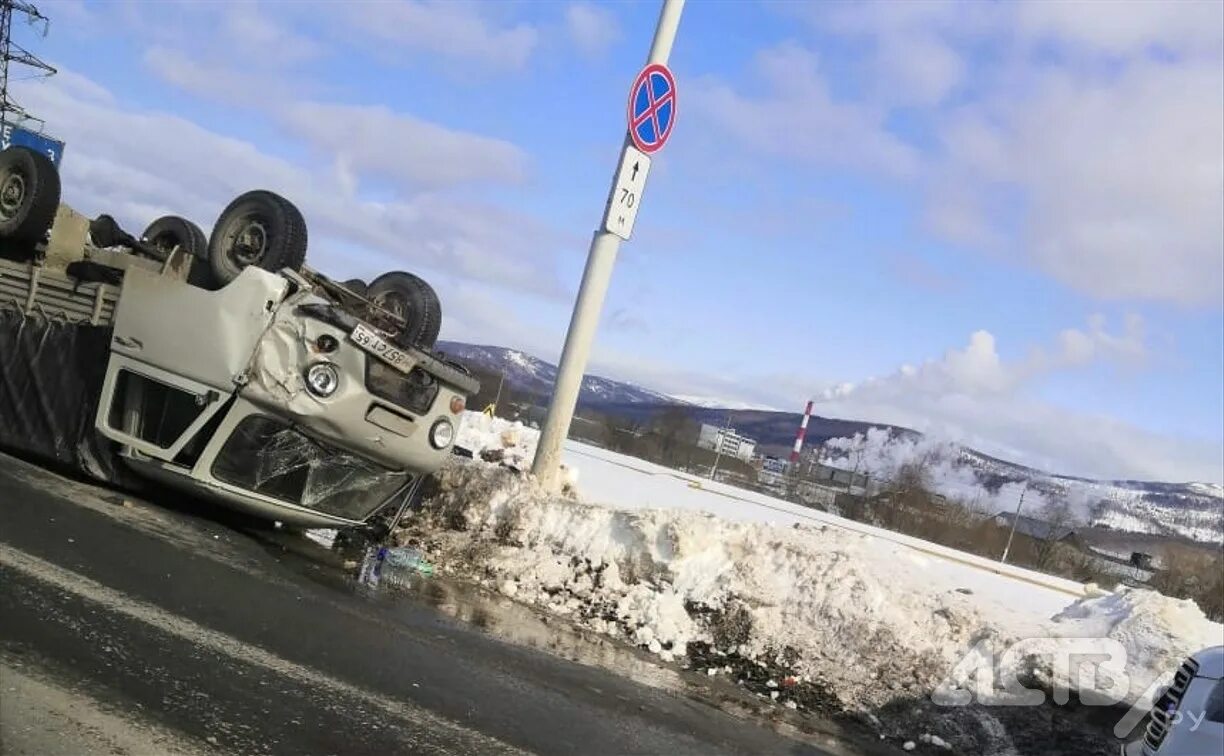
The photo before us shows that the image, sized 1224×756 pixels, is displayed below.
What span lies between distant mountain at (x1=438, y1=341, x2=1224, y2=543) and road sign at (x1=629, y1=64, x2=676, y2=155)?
4522cm

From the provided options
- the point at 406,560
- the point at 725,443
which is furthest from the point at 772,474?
the point at 406,560

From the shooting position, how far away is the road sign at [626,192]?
9930 millimetres

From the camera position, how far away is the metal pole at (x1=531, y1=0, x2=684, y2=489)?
988 cm

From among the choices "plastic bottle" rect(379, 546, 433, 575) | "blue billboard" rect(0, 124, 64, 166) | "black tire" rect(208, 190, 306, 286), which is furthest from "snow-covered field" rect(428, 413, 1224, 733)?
"blue billboard" rect(0, 124, 64, 166)

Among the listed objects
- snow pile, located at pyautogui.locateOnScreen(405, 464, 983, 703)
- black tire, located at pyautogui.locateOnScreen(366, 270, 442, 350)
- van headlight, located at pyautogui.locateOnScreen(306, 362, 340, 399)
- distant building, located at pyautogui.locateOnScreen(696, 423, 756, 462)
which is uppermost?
distant building, located at pyautogui.locateOnScreen(696, 423, 756, 462)

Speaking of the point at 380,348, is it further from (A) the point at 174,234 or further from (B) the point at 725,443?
(B) the point at 725,443

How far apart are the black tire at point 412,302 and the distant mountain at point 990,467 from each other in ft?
151

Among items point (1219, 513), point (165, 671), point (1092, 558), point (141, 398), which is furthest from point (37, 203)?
point (1219, 513)

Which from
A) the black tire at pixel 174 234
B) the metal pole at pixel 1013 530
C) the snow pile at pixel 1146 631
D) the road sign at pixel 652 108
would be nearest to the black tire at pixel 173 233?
the black tire at pixel 174 234

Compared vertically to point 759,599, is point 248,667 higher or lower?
lower

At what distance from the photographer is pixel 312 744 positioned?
383 centimetres

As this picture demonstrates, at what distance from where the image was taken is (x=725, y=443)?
52.3 m

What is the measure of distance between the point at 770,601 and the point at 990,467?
322 ft

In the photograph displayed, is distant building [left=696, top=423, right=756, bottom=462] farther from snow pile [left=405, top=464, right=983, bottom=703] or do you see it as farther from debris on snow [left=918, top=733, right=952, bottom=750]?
debris on snow [left=918, top=733, right=952, bottom=750]
